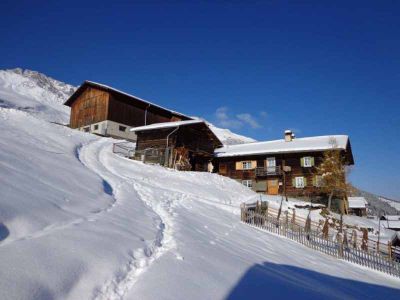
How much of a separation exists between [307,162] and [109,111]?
24.7 meters

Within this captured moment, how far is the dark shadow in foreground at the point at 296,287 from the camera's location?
18.6 feet

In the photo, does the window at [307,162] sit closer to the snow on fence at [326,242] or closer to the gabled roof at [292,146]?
the gabled roof at [292,146]

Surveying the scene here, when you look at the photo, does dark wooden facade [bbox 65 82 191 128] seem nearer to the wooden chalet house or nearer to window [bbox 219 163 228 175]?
the wooden chalet house

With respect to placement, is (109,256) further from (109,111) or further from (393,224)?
→ (393,224)

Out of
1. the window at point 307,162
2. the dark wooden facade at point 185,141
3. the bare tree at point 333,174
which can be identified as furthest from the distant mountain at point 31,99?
the bare tree at point 333,174

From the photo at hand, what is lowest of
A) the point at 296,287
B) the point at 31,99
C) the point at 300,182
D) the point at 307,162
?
the point at 296,287

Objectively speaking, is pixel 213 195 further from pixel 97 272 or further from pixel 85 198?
pixel 97 272

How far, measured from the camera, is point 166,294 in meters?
4.48

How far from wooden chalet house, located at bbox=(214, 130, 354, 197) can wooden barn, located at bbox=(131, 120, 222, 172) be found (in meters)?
4.23

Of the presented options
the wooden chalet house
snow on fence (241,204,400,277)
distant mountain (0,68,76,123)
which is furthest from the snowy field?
distant mountain (0,68,76,123)

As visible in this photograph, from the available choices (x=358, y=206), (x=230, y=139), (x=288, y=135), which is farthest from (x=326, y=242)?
(x=230, y=139)

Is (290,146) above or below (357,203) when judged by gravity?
above

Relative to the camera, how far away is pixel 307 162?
35.0 meters

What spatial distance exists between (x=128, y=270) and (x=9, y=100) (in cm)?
9307
